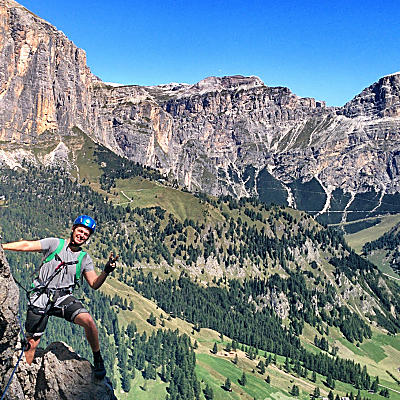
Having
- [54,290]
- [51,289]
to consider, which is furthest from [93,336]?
[51,289]

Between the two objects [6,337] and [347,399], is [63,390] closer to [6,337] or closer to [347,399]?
[6,337]

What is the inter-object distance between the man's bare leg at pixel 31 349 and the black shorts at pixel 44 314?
38 cm

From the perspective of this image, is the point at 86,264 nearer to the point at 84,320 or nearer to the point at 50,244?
the point at 50,244

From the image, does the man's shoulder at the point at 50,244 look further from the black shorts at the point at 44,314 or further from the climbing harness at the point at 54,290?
the black shorts at the point at 44,314

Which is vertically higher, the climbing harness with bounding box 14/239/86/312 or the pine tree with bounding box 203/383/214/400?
the climbing harness with bounding box 14/239/86/312

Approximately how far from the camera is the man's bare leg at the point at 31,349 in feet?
53.2

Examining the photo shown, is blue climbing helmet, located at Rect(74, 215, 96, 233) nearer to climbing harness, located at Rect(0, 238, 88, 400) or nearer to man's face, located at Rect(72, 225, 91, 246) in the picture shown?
man's face, located at Rect(72, 225, 91, 246)

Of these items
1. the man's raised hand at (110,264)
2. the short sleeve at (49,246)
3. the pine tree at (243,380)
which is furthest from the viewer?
the pine tree at (243,380)

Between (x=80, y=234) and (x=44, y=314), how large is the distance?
3365 millimetres

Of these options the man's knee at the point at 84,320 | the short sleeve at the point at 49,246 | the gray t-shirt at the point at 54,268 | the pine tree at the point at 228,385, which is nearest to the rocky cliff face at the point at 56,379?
the gray t-shirt at the point at 54,268

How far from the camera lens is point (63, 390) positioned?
1731 centimetres

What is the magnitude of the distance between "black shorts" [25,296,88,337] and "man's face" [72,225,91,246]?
7.44 feet

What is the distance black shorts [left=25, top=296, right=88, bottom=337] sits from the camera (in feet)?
51.0

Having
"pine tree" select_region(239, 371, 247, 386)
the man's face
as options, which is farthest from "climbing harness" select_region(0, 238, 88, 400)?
"pine tree" select_region(239, 371, 247, 386)
